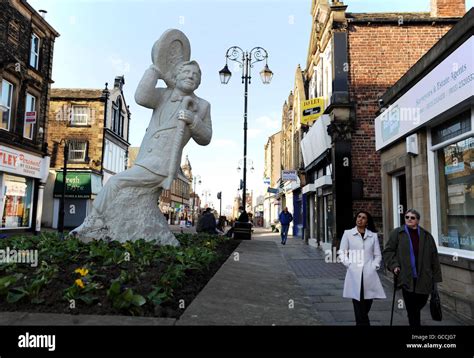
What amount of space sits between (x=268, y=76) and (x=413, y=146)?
34.9 ft

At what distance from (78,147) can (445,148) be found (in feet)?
98.3

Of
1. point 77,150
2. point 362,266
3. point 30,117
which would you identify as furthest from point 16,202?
point 362,266

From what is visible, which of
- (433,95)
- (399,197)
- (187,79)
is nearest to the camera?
(433,95)

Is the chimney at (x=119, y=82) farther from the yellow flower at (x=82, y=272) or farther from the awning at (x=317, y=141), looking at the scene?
the yellow flower at (x=82, y=272)

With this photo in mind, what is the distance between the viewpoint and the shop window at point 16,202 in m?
19.3

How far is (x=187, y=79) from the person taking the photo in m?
8.49

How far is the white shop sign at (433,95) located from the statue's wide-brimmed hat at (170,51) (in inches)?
202

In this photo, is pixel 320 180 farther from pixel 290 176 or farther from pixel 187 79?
pixel 187 79

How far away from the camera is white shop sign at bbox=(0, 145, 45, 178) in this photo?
60.6ft

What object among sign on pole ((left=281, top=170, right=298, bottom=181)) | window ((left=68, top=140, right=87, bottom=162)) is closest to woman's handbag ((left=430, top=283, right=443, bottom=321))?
sign on pole ((left=281, top=170, right=298, bottom=181))

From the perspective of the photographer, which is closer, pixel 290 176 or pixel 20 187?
pixel 20 187

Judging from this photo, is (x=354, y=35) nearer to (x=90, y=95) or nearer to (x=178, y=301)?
(x=178, y=301)

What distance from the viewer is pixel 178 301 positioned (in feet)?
13.7
